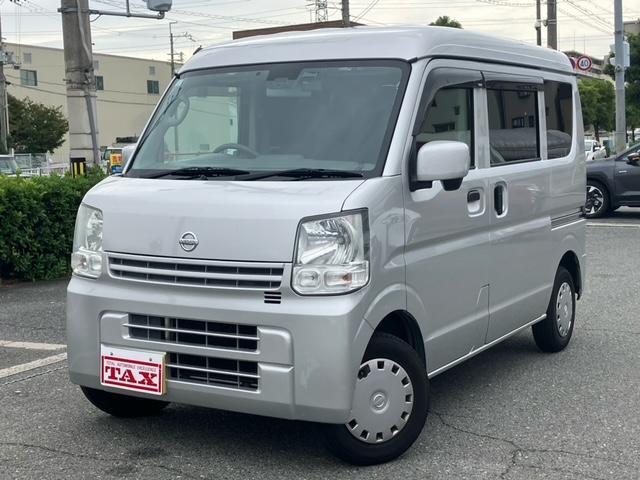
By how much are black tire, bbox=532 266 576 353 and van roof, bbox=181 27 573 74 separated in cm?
182

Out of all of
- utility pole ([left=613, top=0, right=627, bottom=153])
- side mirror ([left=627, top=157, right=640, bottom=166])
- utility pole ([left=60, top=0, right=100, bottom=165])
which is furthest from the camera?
utility pole ([left=613, top=0, right=627, bottom=153])

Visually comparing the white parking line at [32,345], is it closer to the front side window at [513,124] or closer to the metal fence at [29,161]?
the front side window at [513,124]

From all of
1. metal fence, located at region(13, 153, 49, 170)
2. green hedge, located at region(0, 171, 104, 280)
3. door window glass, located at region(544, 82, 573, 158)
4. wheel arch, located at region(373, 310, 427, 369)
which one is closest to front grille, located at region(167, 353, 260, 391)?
wheel arch, located at region(373, 310, 427, 369)

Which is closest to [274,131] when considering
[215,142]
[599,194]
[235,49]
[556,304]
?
[215,142]

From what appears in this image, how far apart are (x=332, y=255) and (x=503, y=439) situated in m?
1.53

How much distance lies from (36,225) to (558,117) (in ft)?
21.1

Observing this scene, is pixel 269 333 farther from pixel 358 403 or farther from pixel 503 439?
pixel 503 439

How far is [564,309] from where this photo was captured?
6.46m

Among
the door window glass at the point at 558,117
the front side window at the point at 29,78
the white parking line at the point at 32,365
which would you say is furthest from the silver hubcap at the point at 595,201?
the front side window at the point at 29,78

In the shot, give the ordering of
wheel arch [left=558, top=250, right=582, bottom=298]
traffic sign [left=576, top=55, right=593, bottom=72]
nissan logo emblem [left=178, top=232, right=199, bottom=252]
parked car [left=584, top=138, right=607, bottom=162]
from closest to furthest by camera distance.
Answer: nissan logo emblem [left=178, top=232, right=199, bottom=252] < wheel arch [left=558, top=250, right=582, bottom=298] < traffic sign [left=576, top=55, right=593, bottom=72] < parked car [left=584, top=138, right=607, bottom=162]

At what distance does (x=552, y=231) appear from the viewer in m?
6.04

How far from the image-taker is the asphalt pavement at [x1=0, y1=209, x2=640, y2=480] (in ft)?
13.5

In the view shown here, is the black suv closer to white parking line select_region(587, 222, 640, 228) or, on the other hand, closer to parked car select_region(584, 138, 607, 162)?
white parking line select_region(587, 222, 640, 228)

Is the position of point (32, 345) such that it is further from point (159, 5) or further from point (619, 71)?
point (619, 71)
